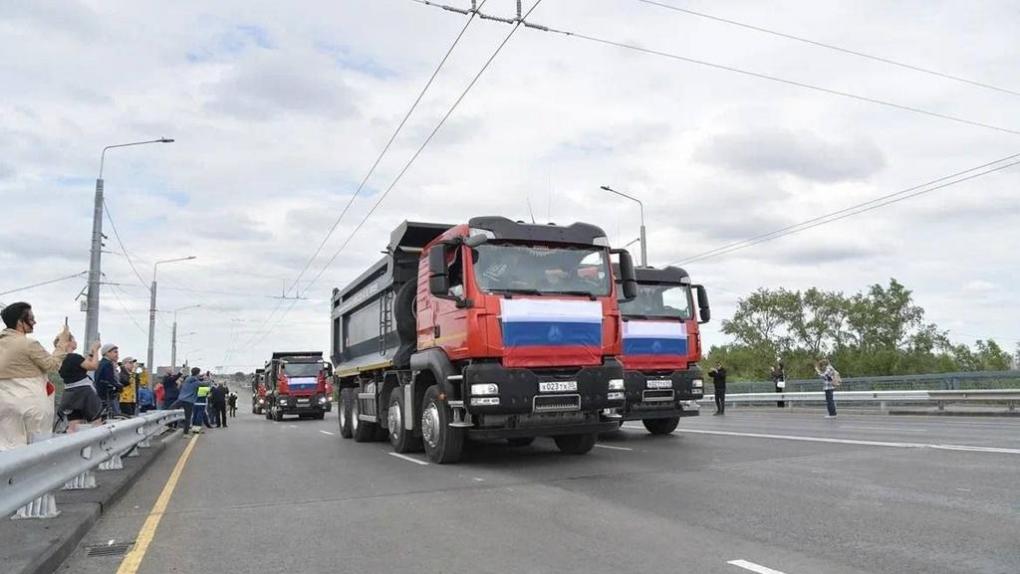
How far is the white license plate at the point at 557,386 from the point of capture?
367 inches

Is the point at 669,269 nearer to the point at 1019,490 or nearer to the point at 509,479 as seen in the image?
the point at 509,479

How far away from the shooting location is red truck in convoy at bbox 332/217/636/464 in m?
9.24

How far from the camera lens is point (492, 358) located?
9.29 m

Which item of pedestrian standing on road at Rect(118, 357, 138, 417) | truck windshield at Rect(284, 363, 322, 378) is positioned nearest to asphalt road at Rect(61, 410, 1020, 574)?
pedestrian standing on road at Rect(118, 357, 138, 417)

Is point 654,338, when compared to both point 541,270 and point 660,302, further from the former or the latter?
point 541,270

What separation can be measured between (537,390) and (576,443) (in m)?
2.31

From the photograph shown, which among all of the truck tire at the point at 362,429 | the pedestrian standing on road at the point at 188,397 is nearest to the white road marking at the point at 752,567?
the truck tire at the point at 362,429

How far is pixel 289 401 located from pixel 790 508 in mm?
25865

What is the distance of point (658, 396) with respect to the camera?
13.5 meters

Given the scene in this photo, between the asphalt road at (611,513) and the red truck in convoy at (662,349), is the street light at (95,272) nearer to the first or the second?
the asphalt road at (611,513)

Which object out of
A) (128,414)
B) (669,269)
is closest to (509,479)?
(669,269)

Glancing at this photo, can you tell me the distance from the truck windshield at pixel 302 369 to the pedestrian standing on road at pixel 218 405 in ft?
11.6

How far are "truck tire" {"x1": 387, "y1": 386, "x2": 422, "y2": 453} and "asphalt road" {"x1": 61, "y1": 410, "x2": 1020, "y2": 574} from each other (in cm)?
86

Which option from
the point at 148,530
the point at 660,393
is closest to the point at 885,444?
the point at 660,393
